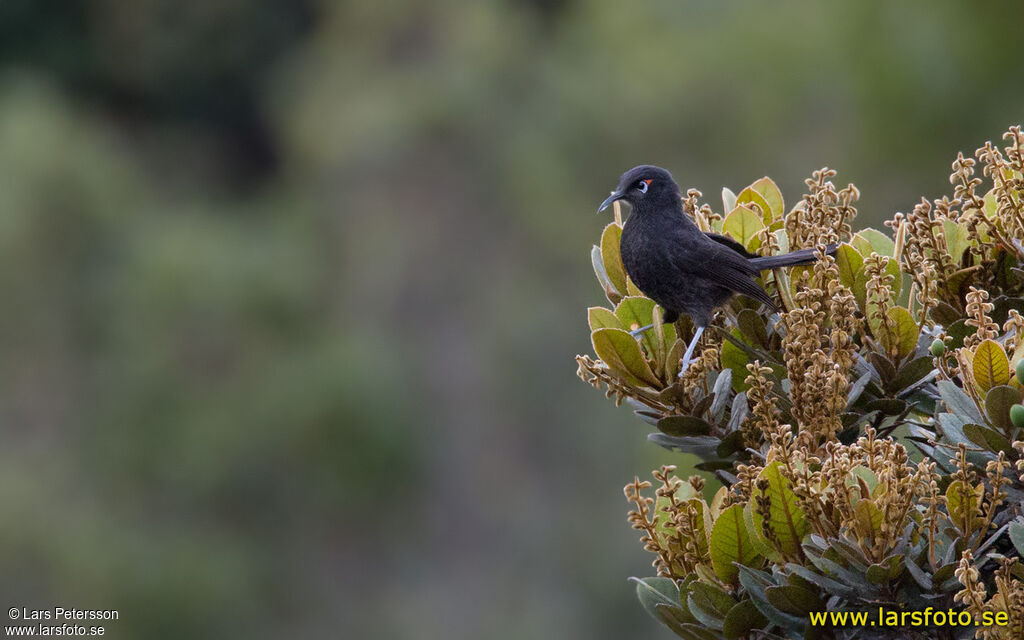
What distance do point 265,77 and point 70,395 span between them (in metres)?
5.94

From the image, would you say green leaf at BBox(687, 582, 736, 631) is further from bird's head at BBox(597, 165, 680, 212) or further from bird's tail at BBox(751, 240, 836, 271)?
bird's head at BBox(597, 165, 680, 212)

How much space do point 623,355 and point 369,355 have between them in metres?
8.38

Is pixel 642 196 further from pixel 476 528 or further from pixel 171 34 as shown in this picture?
pixel 171 34

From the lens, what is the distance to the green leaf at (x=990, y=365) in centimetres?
119

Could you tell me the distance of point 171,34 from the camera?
13328 millimetres

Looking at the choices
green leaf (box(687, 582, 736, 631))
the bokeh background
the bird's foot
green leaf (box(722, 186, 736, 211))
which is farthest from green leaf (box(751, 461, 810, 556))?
the bokeh background

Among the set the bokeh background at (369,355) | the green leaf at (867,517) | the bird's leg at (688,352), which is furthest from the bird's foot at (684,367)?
the bokeh background at (369,355)

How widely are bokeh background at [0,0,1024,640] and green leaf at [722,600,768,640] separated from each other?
233 inches

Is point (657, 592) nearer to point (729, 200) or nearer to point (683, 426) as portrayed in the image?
point (683, 426)

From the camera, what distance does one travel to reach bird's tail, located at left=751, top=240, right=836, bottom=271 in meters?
1.43

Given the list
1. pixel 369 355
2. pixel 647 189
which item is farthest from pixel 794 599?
pixel 369 355

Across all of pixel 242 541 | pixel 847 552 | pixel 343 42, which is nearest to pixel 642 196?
pixel 847 552

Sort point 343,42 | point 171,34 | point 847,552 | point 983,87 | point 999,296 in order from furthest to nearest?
point 171,34 < point 343,42 < point 983,87 < point 999,296 < point 847,552

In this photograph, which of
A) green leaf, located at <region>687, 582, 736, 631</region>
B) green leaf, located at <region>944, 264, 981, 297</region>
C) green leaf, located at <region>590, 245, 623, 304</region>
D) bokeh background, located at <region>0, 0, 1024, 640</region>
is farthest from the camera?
bokeh background, located at <region>0, 0, 1024, 640</region>
